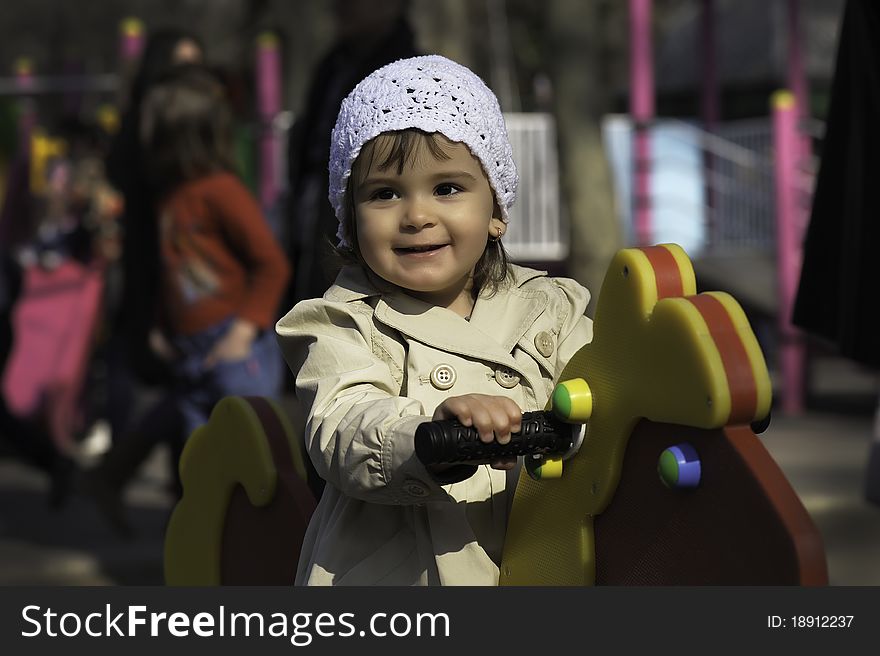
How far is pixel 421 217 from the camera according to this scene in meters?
2.40

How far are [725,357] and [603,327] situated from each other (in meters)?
0.32

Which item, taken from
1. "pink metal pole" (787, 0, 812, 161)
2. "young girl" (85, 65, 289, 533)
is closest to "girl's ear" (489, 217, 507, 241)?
"young girl" (85, 65, 289, 533)

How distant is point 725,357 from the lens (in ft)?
6.50

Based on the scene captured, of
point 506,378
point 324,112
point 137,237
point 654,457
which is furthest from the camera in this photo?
point 137,237

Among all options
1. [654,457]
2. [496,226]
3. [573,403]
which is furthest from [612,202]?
[654,457]

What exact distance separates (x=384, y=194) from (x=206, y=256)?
8.14ft

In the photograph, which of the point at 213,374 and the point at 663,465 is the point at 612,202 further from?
the point at 663,465

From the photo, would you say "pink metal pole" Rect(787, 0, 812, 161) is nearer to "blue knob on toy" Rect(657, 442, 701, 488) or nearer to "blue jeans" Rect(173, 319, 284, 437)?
"blue jeans" Rect(173, 319, 284, 437)

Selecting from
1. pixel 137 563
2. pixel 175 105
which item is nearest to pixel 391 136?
pixel 175 105

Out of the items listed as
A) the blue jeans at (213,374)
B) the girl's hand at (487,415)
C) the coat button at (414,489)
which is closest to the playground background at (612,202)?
the blue jeans at (213,374)

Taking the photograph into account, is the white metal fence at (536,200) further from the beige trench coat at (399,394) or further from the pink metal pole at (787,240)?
the beige trench coat at (399,394)

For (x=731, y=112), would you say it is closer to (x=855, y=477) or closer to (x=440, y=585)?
(x=855, y=477)

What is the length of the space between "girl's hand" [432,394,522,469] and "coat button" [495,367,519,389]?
0.29m

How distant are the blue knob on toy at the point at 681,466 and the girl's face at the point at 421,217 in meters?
0.58
